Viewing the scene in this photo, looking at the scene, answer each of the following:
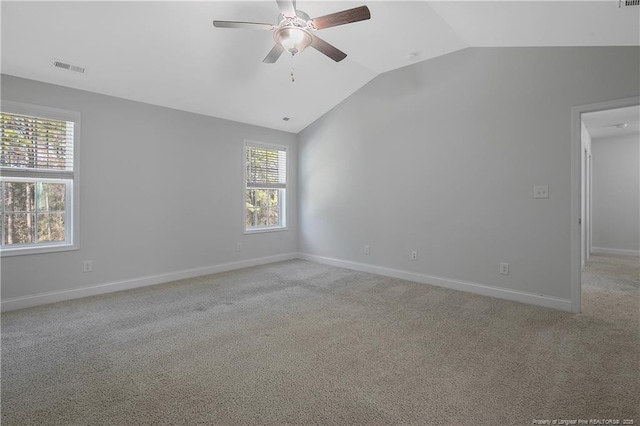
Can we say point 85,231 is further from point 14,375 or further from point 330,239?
point 330,239

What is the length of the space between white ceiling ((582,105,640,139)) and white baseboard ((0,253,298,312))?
567 cm

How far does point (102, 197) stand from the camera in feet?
12.2

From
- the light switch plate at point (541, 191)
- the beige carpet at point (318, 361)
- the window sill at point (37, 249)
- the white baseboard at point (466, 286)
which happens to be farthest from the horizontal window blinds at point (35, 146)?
the light switch plate at point (541, 191)

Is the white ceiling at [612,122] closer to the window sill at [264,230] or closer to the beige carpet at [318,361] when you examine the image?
the beige carpet at [318,361]

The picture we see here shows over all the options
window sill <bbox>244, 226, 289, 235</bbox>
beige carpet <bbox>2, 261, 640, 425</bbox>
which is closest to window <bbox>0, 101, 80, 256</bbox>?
→ beige carpet <bbox>2, 261, 640, 425</bbox>

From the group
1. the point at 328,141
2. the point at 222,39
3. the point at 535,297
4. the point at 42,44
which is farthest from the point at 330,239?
the point at 42,44

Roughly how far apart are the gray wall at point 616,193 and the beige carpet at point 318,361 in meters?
3.53

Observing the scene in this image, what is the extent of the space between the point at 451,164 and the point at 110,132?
4.24 metres

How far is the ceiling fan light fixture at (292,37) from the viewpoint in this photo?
2447mm

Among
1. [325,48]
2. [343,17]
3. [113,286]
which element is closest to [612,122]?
[325,48]

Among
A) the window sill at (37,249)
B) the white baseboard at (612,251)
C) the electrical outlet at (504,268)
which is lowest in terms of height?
the white baseboard at (612,251)

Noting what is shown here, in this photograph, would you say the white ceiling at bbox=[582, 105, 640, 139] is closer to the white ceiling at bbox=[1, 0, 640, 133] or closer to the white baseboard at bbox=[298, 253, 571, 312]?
the white ceiling at bbox=[1, 0, 640, 133]

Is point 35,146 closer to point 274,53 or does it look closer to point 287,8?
point 274,53

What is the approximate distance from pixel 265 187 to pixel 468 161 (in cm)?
326
